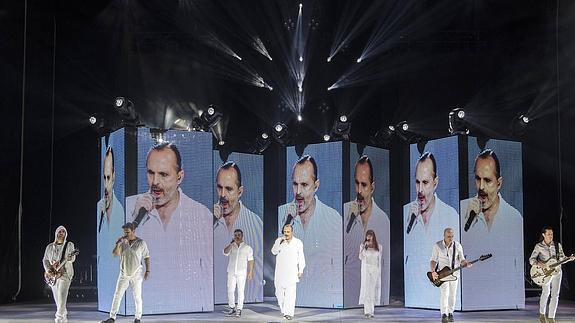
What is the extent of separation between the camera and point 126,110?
14000 millimetres

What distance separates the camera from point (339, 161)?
51.1 ft

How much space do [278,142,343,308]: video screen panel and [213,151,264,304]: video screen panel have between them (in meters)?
1.05

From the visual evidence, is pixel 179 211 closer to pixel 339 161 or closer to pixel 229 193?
pixel 229 193

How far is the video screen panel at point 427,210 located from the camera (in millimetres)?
15117

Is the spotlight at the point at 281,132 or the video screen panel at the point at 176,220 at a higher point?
the spotlight at the point at 281,132

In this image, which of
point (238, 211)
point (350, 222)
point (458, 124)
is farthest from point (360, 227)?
point (458, 124)

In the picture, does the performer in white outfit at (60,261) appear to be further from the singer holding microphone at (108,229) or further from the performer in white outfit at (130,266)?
the singer holding microphone at (108,229)

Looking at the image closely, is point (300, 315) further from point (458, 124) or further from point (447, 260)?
point (458, 124)

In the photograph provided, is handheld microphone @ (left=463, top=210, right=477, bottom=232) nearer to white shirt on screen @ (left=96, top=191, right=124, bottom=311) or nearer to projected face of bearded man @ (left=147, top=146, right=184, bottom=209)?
projected face of bearded man @ (left=147, top=146, right=184, bottom=209)

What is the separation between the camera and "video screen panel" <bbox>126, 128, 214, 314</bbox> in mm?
14250

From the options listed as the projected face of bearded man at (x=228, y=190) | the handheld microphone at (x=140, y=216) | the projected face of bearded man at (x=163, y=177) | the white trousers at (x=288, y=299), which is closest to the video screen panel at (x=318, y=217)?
the projected face of bearded man at (x=228, y=190)

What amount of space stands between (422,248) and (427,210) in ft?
2.36

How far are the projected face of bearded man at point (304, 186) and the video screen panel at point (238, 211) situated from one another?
1.31 meters

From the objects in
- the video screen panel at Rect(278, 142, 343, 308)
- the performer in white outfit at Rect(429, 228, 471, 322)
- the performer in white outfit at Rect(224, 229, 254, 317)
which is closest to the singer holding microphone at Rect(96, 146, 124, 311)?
the performer in white outfit at Rect(224, 229, 254, 317)
